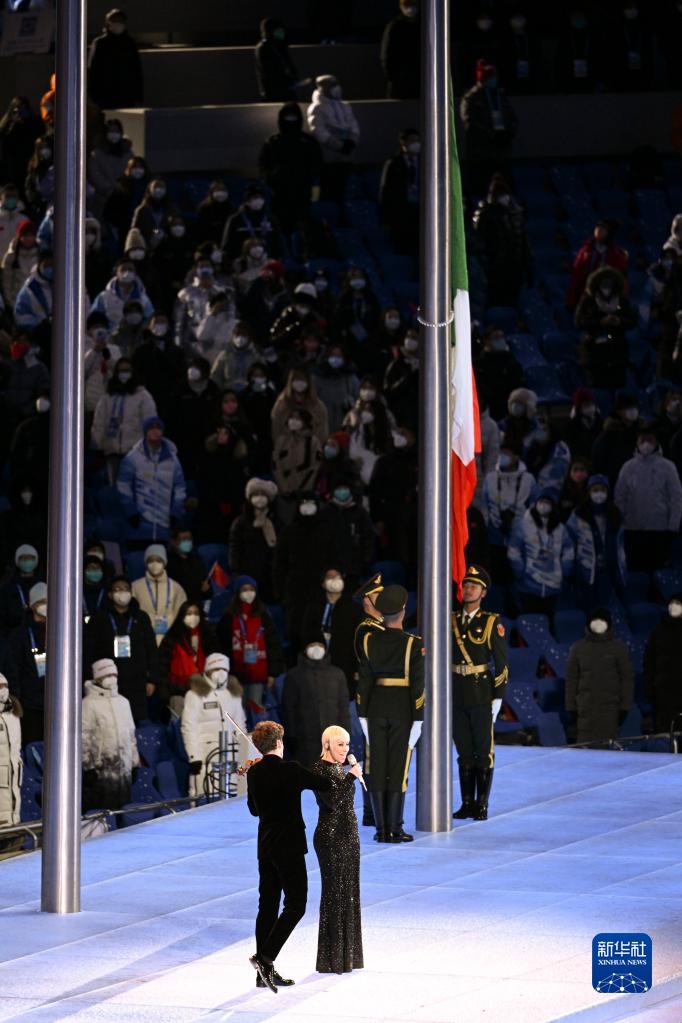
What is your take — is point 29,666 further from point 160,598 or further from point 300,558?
point 300,558

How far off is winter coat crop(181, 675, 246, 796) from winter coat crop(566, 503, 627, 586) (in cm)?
464

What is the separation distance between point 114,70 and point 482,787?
17210mm

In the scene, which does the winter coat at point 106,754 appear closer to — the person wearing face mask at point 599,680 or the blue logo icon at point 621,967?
the person wearing face mask at point 599,680

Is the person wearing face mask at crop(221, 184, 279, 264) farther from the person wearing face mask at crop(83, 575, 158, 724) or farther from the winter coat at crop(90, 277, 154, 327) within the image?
the person wearing face mask at crop(83, 575, 158, 724)

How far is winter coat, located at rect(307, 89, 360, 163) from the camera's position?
1211 inches

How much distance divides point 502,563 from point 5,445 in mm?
4978

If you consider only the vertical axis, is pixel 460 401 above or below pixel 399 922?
above

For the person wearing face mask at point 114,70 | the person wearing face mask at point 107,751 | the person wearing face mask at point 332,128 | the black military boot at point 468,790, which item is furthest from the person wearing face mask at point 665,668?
the person wearing face mask at point 114,70

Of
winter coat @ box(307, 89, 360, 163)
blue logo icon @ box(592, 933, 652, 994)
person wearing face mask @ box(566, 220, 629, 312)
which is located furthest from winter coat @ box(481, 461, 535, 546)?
blue logo icon @ box(592, 933, 652, 994)

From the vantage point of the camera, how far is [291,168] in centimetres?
2927

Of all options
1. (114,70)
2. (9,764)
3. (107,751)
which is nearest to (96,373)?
(107,751)

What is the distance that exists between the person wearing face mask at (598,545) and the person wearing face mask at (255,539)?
9.04 ft

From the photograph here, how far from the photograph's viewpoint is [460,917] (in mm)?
13906

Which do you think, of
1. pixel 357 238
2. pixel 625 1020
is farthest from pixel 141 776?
pixel 357 238
